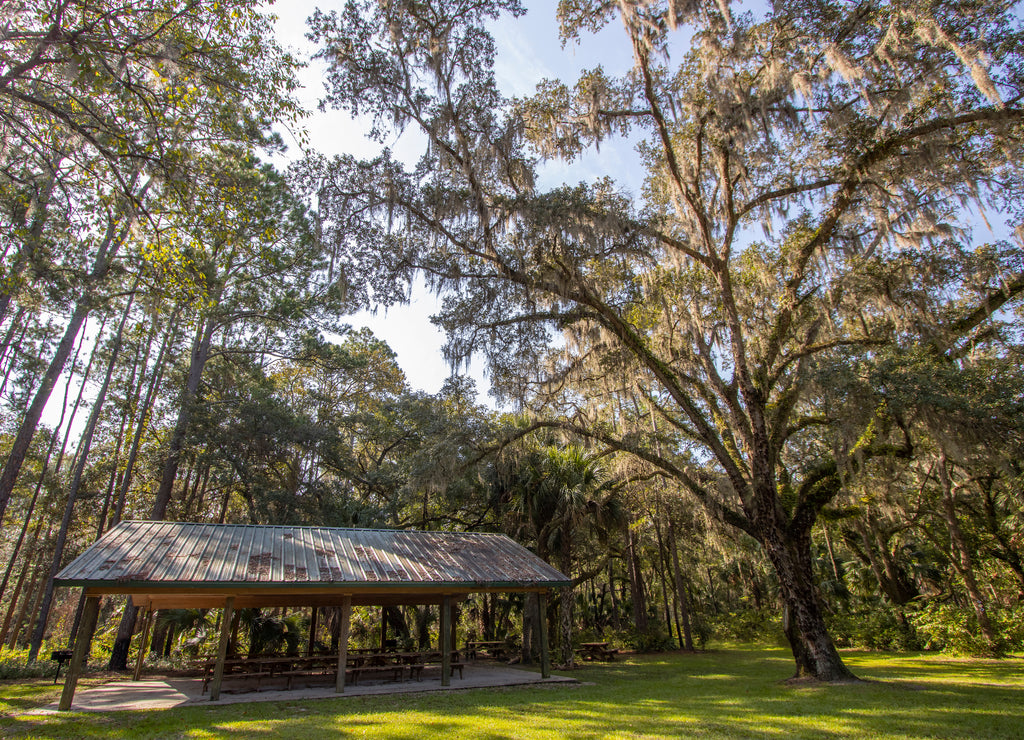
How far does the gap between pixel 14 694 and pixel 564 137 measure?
14.3m

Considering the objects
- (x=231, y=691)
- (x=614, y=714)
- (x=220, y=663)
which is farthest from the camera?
(x=231, y=691)

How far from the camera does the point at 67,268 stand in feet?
34.2

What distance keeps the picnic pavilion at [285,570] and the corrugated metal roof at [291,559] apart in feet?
0.06

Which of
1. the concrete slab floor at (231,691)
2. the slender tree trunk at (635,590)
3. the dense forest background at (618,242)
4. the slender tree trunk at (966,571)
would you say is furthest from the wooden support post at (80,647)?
the slender tree trunk at (966,571)

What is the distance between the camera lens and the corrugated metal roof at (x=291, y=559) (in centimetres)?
815

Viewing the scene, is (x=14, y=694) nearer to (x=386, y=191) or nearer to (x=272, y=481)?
(x=272, y=481)

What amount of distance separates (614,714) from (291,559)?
6.14m

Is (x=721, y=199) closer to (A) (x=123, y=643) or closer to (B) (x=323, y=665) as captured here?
(B) (x=323, y=665)

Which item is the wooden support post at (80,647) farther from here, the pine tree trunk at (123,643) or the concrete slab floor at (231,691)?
the pine tree trunk at (123,643)

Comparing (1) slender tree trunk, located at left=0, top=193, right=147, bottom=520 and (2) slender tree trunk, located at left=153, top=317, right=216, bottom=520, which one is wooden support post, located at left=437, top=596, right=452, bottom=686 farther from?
(2) slender tree trunk, located at left=153, top=317, right=216, bottom=520

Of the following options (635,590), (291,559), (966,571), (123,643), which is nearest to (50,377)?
(123,643)

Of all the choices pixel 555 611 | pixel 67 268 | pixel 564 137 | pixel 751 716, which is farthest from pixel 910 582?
pixel 67 268

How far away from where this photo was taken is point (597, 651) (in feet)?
54.4

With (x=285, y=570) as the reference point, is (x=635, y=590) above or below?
below
